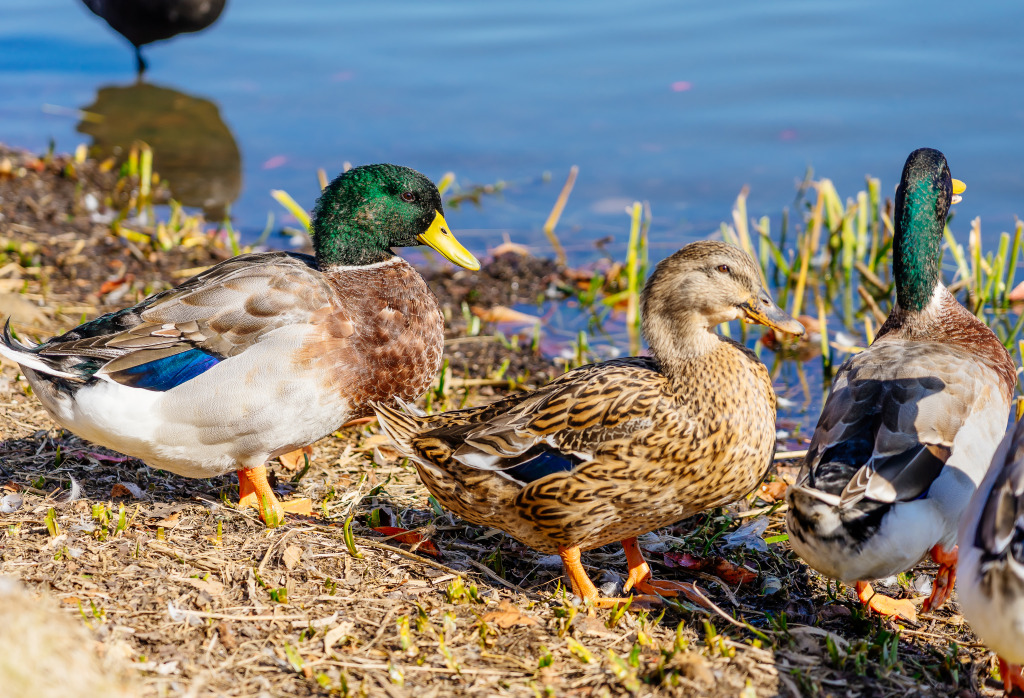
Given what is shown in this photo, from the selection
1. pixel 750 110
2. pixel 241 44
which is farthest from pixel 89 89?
pixel 750 110

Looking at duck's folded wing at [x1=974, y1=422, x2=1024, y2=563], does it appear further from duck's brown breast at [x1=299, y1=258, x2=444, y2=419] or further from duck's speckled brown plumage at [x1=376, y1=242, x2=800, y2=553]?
duck's brown breast at [x1=299, y1=258, x2=444, y2=419]

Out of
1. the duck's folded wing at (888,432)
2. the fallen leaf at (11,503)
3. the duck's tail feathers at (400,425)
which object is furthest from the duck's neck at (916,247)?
the fallen leaf at (11,503)

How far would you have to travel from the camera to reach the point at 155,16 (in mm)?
10195

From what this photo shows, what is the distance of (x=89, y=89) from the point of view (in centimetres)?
1057

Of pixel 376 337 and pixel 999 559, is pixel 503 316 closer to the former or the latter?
pixel 376 337

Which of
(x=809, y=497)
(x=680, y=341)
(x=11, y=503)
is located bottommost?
(x=11, y=503)

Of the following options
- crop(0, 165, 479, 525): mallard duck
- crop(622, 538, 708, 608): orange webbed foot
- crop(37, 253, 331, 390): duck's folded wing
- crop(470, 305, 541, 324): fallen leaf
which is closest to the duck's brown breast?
crop(0, 165, 479, 525): mallard duck

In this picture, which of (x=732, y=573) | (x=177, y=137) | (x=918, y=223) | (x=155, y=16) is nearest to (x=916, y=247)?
(x=918, y=223)

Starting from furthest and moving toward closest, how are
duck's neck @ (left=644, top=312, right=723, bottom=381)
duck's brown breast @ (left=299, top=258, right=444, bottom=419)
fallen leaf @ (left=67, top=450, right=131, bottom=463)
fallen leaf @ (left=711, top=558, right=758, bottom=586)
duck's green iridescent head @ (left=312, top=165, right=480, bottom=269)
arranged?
duck's green iridescent head @ (left=312, top=165, right=480, bottom=269) < fallen leaf @ (left=67, top=450, right=131, bottom=463) < duck's brown breast @ (left=299, top=258, right=444, bottom=419) < fallen leaf @ (left=711, top=558, right=758, bottom=586) < duck's neck @ (left=644, top=312, right=723, bottom=381)

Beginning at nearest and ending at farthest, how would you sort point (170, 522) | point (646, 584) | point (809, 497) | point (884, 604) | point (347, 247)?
1. point (809, 497)
2. point (884, 604)
3. point (646, 584)
4. point (170, 522)
5. point (347, 247)

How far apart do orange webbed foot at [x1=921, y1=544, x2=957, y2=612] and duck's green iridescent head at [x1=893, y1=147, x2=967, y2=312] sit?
1.27 metres

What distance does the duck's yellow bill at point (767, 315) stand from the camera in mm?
3385

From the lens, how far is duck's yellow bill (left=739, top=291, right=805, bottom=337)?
133 inches

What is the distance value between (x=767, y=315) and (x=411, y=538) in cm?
149
